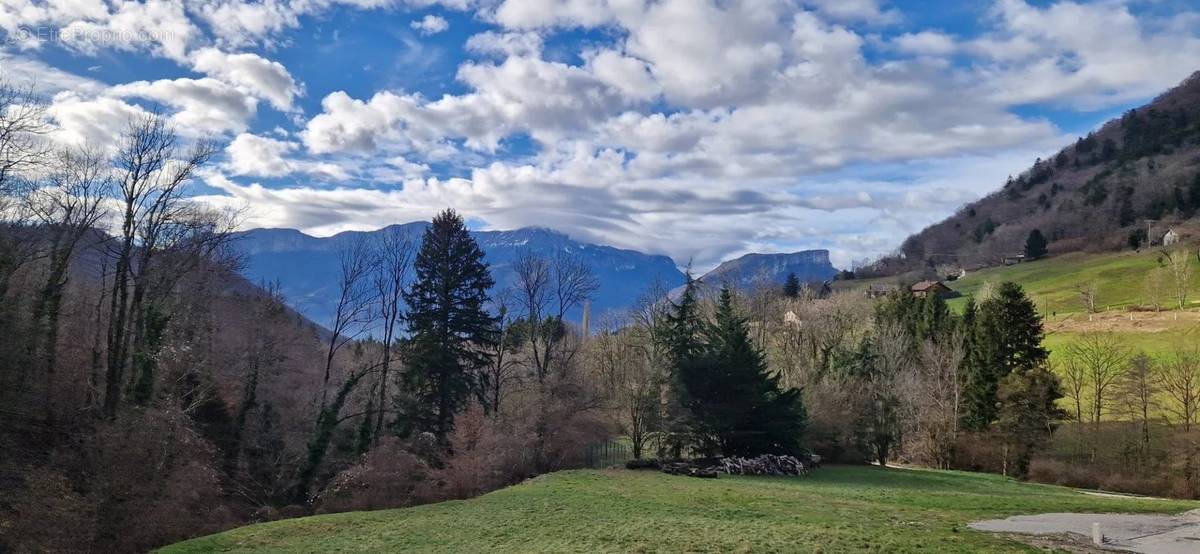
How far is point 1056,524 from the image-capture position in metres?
18.3

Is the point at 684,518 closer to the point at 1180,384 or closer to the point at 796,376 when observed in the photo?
the point at 796,376

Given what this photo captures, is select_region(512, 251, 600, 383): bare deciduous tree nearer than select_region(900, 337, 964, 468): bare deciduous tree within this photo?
No

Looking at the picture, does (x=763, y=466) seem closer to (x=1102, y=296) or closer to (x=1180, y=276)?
(x=1180, y=276)

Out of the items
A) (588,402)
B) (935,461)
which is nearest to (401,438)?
(588,402)

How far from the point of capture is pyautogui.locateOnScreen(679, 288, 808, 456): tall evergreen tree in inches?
1725

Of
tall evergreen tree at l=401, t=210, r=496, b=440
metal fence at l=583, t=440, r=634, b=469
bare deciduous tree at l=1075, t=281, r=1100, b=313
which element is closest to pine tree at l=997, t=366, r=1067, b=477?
metal fence at l=583, t=440, r=634, b=469

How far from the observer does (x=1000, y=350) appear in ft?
181

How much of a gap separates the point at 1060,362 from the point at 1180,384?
83.9ft

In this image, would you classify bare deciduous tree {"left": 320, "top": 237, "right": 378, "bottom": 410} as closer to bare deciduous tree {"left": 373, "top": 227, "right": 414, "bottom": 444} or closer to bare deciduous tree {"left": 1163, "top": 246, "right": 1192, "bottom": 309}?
bare deciduous tree {"left": 373, "top": 227, "right": 414, "bottom": 444}

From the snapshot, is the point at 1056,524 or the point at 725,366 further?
the point at 725,366

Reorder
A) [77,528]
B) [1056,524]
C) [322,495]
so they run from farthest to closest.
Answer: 1. [322,495]
2. [77,528]
3. [1056,524]

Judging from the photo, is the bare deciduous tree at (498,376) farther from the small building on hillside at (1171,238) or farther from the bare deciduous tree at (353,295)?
the small building on hillside at (1171,238)

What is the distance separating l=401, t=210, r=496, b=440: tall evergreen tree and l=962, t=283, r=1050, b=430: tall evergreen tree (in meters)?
39.2

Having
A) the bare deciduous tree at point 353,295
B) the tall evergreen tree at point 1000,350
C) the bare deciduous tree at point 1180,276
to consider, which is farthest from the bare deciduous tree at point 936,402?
the bare deciduous tree at point 1180,276
